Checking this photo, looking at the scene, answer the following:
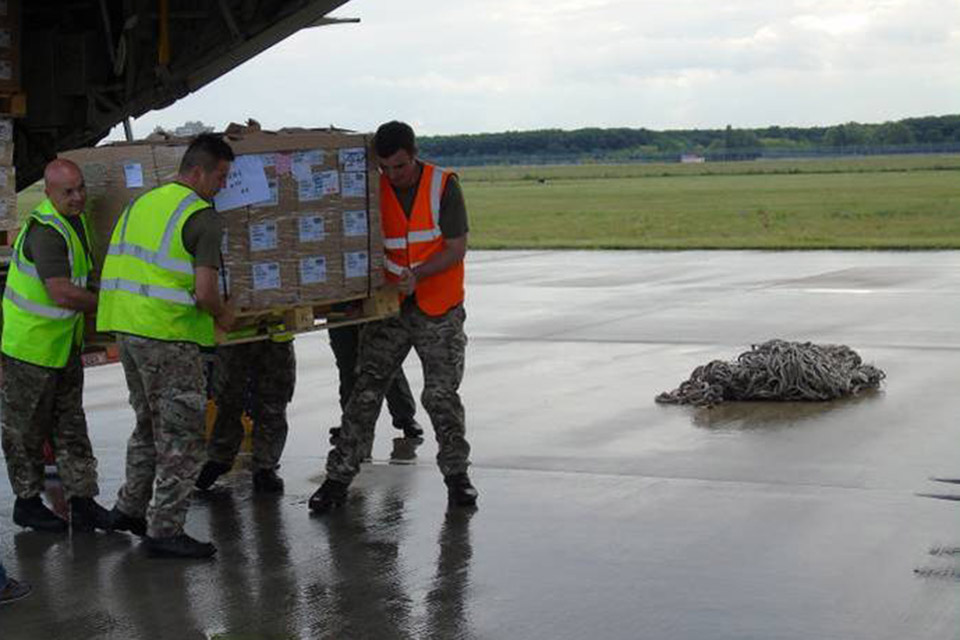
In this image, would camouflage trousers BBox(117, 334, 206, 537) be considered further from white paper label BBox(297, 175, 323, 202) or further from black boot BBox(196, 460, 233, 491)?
black boot BBox(196, 460, 233, 491)

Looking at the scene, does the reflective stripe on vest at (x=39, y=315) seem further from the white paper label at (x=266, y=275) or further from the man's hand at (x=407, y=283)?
the man's hand at (x=407, y=283)

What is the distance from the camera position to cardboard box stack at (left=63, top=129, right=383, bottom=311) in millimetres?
7582

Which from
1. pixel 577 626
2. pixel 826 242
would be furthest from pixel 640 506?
pixel 826 242

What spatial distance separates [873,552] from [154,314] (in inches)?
132

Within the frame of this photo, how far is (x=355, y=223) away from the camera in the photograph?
8055 mm

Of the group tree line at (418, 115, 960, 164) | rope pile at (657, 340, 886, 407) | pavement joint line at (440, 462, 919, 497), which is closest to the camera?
pavement joint line at (440, 462, 919, 497)

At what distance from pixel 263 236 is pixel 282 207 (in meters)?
0.18

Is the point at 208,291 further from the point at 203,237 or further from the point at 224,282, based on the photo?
the point at 224,282

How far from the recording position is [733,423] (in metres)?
10.6

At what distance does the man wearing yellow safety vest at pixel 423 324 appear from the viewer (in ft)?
26.9

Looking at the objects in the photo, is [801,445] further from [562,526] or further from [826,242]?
[826,242]

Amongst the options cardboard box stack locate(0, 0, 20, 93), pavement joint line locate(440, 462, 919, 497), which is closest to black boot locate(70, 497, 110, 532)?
pavement joint line locate(440, 462, 919, 497)

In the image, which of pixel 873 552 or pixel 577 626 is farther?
pixel 873 552

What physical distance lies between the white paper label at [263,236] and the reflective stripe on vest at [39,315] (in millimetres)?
851
